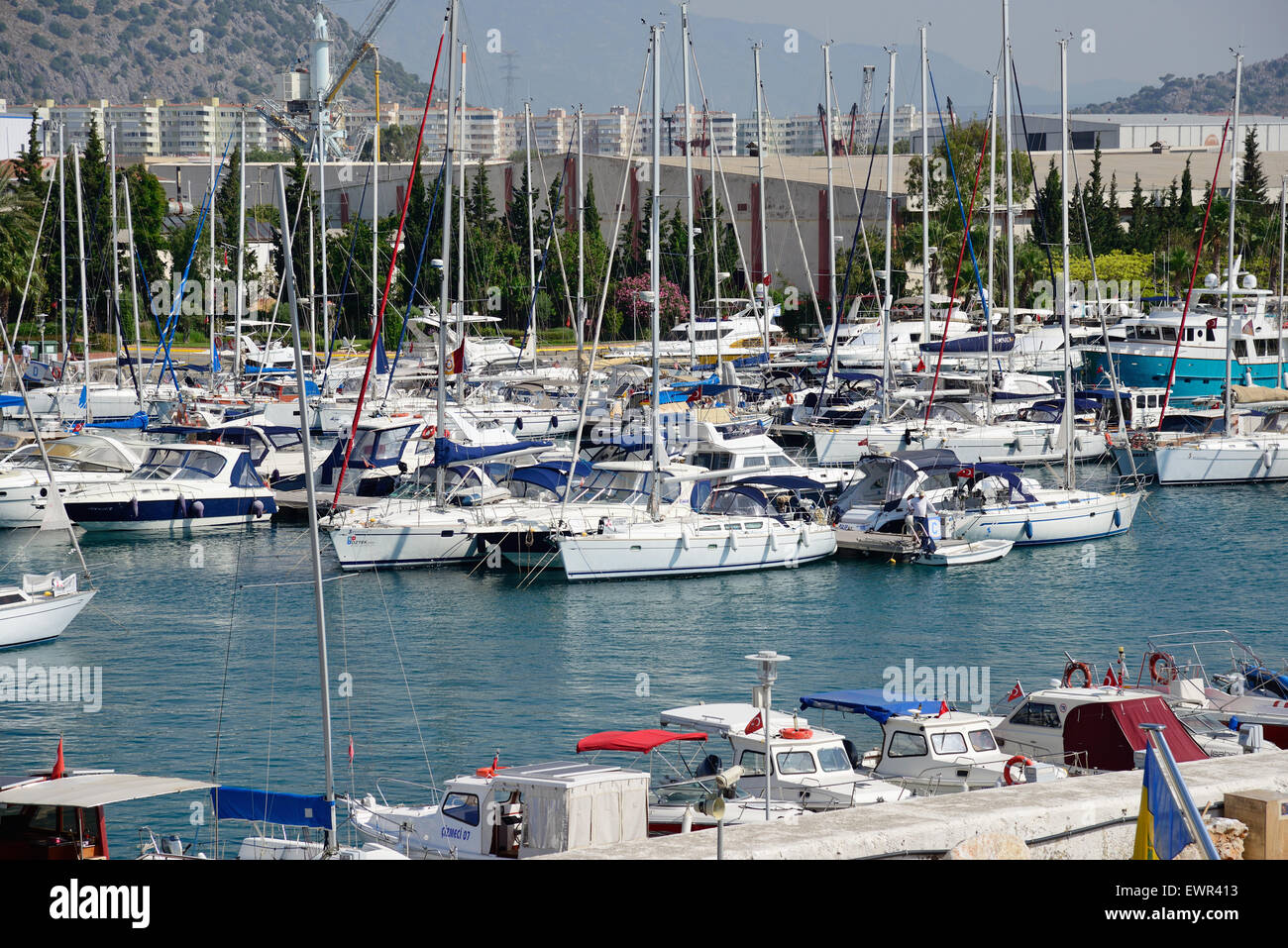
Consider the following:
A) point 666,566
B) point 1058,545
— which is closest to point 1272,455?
point 1058,545

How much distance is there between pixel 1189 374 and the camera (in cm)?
5850

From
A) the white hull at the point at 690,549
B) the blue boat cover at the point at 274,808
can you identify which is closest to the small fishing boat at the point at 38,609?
the white hull at the point at 690,549

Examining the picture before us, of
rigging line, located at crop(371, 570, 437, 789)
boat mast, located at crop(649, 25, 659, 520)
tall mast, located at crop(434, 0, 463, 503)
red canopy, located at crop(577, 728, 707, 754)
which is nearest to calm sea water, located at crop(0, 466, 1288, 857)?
rigging line, located at crop(371, 570, 437, 789)

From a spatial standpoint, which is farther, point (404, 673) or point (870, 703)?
point (404, 673)

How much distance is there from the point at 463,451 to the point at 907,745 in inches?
775

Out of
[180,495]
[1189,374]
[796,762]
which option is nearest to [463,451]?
[180,495]

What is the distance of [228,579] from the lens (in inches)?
1328

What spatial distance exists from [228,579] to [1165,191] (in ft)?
230

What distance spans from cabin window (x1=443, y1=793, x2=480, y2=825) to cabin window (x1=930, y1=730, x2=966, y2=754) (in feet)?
19.7

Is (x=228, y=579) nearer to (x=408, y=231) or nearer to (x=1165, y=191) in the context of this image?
(x=408, y=231)

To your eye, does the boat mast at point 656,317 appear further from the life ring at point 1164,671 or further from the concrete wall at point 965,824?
the concrete wall at point 965,824

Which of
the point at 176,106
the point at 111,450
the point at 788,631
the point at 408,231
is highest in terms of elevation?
the point at 176,106

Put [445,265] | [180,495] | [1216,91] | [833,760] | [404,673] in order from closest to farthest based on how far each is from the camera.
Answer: [833,760]
[404,673]
[445,265]
[180,495]
[1216,91]

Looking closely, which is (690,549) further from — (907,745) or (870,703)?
(907,745)
